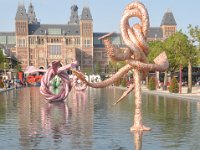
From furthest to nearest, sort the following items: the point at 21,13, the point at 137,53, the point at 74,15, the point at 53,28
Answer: the point at 74,15, the point at 53,28, the point at 21,13, the point at 137,53

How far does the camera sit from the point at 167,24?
146 metres

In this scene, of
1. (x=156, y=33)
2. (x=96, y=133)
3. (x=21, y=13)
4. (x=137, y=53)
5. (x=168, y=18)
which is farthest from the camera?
(x=156, y=33)

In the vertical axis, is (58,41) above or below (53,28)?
below

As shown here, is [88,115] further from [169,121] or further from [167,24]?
[167,24]

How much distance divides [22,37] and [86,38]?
1899 cm

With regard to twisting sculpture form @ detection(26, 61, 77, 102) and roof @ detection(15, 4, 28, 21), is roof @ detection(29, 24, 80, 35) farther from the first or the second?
twisting sculpture form @ detection(26, 61, 77, 102)

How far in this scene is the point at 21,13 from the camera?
14488 cm

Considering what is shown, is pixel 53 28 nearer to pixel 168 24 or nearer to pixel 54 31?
pixel 54 31

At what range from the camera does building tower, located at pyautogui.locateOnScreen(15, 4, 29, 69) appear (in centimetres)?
14100

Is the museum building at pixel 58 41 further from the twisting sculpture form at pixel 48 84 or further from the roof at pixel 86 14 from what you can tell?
the twisting sculpture form at pixel 48 84

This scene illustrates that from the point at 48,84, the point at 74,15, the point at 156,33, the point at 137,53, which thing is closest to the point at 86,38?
the point at 156,33

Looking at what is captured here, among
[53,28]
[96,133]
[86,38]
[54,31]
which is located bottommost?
[96,133]

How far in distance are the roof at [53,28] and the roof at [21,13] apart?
3998 mm

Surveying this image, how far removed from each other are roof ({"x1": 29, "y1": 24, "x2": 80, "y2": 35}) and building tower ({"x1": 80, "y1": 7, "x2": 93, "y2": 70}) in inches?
111
